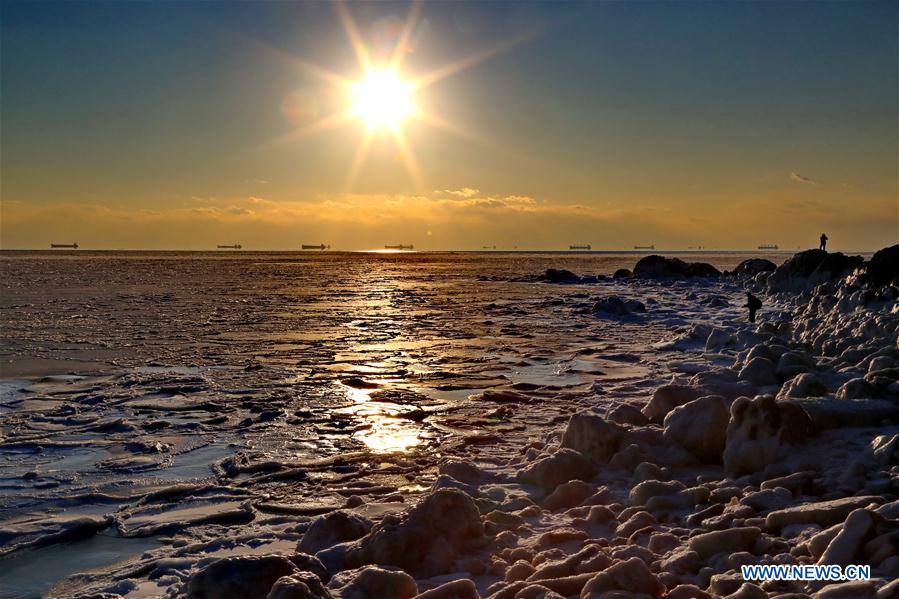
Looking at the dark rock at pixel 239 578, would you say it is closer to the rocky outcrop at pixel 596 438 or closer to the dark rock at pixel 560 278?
the rocky outcrop at pixel 596 438

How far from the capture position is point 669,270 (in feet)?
122

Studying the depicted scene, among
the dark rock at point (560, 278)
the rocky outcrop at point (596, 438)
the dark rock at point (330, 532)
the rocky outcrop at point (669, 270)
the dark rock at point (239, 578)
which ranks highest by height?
the rocky outcrop at point (669, 270)

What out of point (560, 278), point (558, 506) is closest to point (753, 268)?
point (560, 278)

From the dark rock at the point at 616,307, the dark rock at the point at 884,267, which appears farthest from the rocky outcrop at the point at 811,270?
the dark rock at the point at 884,267

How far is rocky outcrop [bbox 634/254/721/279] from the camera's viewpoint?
3666cm

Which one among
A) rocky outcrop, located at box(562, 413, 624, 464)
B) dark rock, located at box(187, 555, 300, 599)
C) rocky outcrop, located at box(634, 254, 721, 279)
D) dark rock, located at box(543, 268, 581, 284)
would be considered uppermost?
rocky outcrop, located at box(634, 254, 721, 279)

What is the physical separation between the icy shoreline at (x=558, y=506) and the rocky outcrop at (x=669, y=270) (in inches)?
1216

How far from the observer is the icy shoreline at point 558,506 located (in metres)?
3.04

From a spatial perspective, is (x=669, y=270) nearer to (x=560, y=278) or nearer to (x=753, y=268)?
(x=753, y=268)

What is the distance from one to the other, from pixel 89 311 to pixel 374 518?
55.0ft

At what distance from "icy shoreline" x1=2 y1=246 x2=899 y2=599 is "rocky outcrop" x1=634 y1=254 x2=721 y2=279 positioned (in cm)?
3089

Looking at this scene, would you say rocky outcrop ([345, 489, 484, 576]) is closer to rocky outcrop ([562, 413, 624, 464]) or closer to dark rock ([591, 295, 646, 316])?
rocky outcrop ([562, 413, 624, 464])

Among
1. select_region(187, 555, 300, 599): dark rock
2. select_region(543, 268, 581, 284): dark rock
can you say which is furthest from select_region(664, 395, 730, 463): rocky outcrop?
select_region(543, 268, 581, 284): dark rock

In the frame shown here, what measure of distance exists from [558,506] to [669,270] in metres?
35.1
